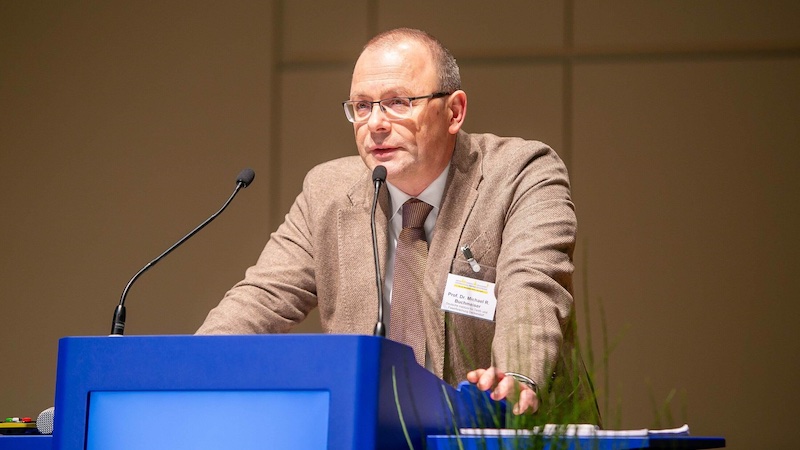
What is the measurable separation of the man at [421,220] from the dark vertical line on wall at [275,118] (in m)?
1.88

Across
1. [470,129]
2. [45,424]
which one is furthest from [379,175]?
[470,129]

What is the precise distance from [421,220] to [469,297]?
255 millimetres

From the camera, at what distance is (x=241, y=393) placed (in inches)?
51.2

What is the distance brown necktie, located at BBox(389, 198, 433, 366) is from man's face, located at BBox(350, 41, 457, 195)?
→ 0.52 ft

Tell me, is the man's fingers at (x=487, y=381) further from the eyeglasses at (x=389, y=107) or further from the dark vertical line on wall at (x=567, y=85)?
the dark vertical line on wall at (x=567, y=85)

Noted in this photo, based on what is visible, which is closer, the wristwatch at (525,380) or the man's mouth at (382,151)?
the wristwatch at (525,380)

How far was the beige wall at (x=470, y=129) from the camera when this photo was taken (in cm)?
420

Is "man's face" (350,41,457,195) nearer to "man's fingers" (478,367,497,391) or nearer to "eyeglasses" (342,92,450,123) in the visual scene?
"eyeglasses" (342,92,450,123)

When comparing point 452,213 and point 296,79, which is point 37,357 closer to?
point 296,79

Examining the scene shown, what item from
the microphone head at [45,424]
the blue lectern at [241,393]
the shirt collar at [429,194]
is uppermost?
the shirt collar at [429,194]

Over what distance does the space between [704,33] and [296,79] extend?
5.64ft

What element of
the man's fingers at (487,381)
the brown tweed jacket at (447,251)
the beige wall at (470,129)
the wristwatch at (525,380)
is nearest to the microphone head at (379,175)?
the brown tweed jacket at (447,251)

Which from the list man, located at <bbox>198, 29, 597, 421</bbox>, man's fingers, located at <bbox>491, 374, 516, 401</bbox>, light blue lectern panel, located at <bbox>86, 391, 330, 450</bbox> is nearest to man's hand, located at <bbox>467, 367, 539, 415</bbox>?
man's fingers, located at <bbox>491, 374, 516, 401</bbox>

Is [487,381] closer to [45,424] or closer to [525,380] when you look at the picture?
[525,380]
